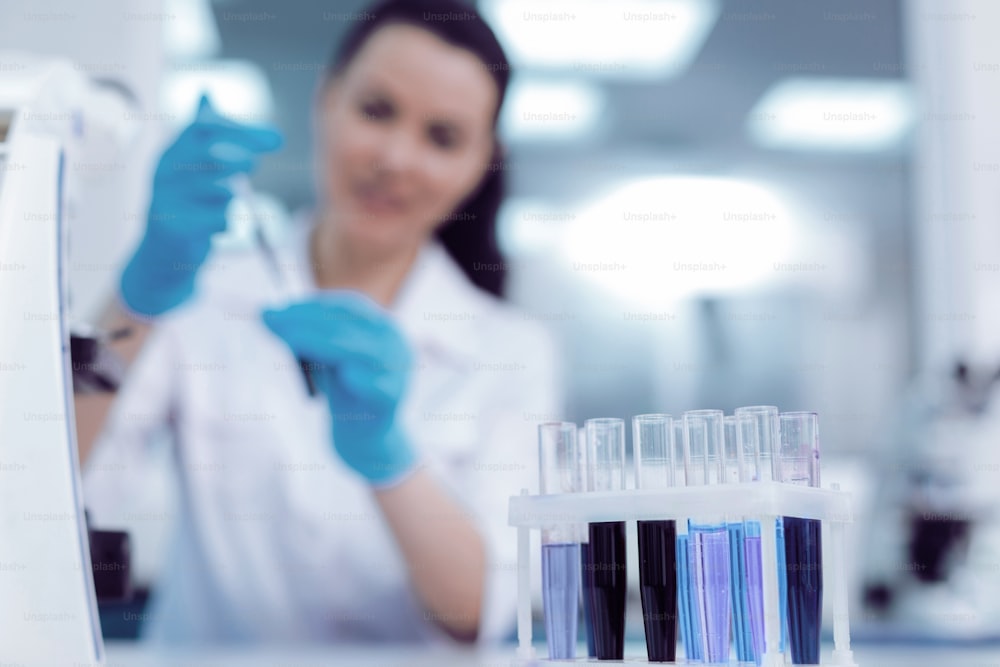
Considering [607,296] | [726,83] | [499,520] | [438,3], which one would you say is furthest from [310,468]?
[726,83]

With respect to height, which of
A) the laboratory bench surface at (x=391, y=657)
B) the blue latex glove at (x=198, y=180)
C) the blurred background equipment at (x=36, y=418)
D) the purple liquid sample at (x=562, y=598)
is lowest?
the laboratory bench surface at (x=391, y=657)

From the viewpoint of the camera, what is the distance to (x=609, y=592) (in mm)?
851

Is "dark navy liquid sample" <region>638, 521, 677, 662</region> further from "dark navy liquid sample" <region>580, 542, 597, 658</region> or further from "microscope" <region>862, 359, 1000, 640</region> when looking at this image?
"microscope" <region>862, 359, 1000, 640</region>

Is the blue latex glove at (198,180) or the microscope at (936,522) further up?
the blue latex glove at (198,180)

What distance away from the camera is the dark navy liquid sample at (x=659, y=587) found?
83 centimetres

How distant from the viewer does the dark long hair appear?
2047 millimetres

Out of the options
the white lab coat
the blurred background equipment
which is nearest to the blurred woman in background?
the white lab coat

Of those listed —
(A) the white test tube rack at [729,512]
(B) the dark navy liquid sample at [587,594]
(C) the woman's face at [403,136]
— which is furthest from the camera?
(C) the woman's face at [403,136]

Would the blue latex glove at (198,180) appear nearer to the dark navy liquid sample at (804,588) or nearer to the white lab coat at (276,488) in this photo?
the white lab coat at (276,488)

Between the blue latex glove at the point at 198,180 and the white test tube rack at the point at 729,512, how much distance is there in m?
0.83

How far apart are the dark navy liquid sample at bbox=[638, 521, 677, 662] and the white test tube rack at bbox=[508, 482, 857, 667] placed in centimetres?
2

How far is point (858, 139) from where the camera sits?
2492 millimetres

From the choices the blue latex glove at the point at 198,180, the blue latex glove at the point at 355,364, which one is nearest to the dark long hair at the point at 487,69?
the blue latex glove at the point at 355,364

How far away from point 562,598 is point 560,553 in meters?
0.04
